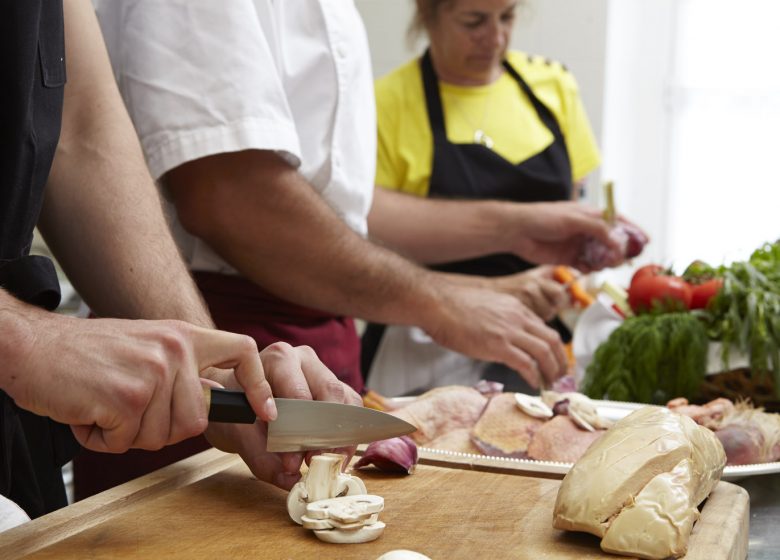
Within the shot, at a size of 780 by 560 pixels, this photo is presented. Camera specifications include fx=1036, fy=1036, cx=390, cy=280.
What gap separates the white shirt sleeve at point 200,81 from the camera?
1.34 m

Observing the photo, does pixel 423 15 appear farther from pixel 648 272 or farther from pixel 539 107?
pixel 648 272

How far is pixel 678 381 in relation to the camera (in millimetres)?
1547

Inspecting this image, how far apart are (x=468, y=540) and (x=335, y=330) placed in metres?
0.82

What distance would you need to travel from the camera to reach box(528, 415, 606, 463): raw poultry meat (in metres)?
1.14

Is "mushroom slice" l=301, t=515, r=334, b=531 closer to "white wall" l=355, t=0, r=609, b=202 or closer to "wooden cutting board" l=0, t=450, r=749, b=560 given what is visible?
"wooden cutting board" l=0, t=450, r=749, b=560

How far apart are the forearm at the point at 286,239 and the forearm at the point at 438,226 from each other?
2.46 feet

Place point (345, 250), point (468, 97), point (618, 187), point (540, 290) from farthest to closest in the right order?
point (618, 187) → point (468, 97) → point (540, 290) → point (345, 250)

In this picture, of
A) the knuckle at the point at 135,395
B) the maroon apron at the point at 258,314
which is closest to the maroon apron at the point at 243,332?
the maroon apron at the point at 258,314

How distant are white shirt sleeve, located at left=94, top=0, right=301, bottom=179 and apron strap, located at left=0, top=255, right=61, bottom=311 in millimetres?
516

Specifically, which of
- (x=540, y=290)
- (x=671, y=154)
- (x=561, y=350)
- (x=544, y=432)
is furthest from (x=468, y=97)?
(x=671, y=154)

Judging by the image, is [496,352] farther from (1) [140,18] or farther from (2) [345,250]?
(1) [140,18]

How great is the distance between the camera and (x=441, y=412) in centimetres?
131

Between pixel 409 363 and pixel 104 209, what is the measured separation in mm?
1351

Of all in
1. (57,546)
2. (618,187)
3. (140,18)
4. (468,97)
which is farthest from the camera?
(618,187)
